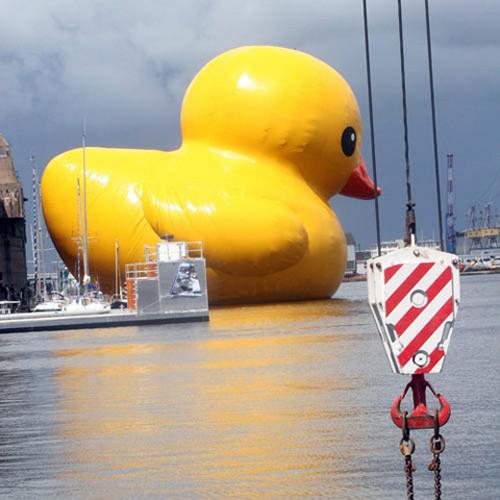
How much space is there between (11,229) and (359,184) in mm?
26936

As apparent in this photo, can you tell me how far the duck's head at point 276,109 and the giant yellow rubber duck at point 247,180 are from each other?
1.2 inches

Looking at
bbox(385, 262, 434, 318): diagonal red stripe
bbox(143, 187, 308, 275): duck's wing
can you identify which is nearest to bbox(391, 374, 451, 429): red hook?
bbox(385, 262, 434, 318): diagonal red stripe

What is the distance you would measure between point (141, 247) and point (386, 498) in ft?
116

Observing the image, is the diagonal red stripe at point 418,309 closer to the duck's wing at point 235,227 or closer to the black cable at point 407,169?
the black cable at point 407,169

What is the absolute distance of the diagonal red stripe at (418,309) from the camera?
739cm

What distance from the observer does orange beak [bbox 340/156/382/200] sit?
A: 156ft

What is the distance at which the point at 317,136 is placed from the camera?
43.7 meters

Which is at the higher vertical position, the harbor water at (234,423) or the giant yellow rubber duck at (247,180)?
the giant yellow rubber duck at (247,180)

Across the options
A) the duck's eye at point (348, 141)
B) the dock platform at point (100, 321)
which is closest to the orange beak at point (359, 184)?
the duck's eye at point (348, 141)

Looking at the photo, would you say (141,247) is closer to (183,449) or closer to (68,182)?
(68,182)

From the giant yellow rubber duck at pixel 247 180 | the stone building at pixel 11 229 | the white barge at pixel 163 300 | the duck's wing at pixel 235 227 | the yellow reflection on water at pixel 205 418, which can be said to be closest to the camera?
the yellow reflection on water at pixel 205 418

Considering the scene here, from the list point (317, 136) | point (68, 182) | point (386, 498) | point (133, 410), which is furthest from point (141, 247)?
point (386, 498)

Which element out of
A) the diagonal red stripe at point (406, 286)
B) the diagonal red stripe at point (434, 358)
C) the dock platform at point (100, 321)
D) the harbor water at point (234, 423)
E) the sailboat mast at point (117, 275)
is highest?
the sailboat mast at point (117, 275)

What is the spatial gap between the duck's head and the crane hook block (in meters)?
35.9
